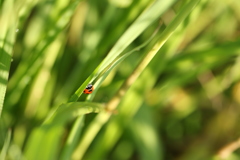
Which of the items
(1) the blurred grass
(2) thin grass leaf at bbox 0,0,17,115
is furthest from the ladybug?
(2) thin grass leaf at bbox 0,0,17,115

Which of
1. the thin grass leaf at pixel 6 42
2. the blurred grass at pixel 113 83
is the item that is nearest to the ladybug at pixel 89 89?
the blurred grass at pixel 113 83

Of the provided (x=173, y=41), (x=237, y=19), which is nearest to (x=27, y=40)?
(x=173, y=41)

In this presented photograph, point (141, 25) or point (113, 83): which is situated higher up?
point (141, 25)

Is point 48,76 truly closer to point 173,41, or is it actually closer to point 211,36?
point 173,41

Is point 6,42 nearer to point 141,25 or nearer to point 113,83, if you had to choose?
point 141,25

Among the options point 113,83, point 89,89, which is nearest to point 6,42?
point 89,89

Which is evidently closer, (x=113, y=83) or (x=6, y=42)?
(x=6, y=42)

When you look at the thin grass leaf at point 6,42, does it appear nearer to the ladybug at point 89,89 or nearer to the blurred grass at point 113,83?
the blurred grass at point 113,83

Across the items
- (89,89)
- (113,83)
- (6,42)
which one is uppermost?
(6,42)

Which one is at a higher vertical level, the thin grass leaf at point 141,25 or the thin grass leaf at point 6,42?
the thin grass leaf at point 6,42
